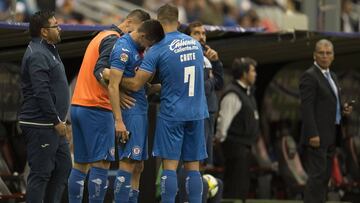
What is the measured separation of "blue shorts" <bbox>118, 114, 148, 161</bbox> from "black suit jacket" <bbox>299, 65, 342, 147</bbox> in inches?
123

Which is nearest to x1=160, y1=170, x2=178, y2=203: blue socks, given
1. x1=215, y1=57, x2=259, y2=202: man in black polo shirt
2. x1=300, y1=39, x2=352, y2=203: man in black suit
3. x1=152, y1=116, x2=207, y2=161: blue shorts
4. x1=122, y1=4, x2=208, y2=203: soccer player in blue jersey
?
x1=122, y1=4, x2=208, y2=203: soccer player in blue jersey

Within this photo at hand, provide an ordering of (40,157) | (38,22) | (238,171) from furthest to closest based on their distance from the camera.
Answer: (238,171) < (38,22) < (40,157)

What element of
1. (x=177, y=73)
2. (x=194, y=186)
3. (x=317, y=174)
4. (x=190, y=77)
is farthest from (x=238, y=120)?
(x=177, y=73)

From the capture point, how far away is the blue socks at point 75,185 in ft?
40.3

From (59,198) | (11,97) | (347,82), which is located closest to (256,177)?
(347,82)

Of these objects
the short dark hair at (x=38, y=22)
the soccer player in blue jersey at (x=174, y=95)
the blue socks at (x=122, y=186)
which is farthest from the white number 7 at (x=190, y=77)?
the short dark hair at (x=38, y=22)

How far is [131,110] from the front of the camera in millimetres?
12148

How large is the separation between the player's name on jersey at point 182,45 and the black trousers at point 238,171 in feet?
13.4

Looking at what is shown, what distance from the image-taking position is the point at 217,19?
86.1 feet

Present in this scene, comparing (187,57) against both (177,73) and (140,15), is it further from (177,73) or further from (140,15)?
(140,15)

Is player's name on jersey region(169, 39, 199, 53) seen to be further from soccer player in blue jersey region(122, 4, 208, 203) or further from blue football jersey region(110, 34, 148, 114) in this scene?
blue football jersey region(110, 34, 148, 114)

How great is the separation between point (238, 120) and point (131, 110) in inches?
162

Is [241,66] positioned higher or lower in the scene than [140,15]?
lower

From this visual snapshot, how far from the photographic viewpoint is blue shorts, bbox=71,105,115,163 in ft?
40.1
